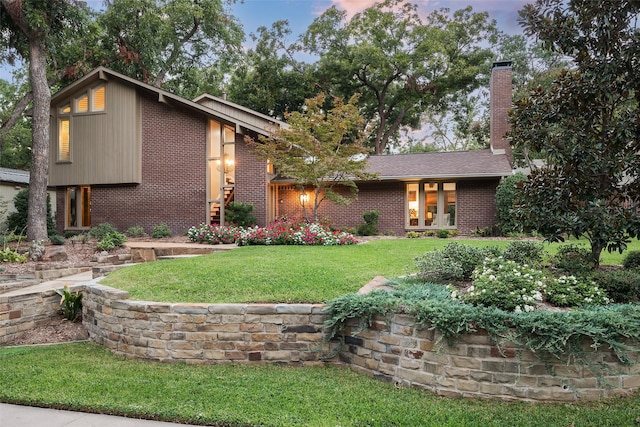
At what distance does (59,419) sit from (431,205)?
1367 centimetres

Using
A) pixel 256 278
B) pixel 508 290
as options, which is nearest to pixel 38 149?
pixel 256 278

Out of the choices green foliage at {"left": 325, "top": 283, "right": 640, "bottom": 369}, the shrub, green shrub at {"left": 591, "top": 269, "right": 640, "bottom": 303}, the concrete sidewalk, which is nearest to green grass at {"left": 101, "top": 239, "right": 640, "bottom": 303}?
green foliage at {"left": 325, "top": 283, "right": 640, "bottom": 369}

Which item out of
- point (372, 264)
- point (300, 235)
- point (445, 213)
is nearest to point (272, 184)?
point (300, 235)

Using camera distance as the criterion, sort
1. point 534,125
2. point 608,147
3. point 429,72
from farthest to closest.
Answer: point 429,72
point 534,125
point 608,147

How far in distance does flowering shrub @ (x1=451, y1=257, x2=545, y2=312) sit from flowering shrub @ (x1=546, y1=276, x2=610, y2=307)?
0.42ft

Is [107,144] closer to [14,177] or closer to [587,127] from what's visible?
[14,177]

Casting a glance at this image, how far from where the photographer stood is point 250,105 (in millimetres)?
27219

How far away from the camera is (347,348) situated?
4438mm

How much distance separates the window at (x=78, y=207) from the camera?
16.7 m

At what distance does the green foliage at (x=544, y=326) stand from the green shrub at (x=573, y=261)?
1.24 m

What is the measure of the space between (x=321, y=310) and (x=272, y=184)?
11.7m

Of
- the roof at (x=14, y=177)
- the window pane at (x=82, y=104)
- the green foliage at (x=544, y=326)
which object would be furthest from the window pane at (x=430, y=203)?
the roof at (x=14, y=177)

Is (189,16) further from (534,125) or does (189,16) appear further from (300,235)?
(534,125)

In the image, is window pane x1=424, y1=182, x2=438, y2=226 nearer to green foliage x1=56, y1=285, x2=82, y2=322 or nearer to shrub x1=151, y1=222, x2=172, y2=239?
shrub x1=151, y1=222, x2=172, y2=239
